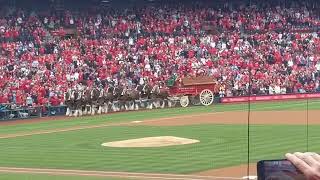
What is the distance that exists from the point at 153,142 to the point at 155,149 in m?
1.55

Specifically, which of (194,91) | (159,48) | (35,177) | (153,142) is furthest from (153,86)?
(35,177)

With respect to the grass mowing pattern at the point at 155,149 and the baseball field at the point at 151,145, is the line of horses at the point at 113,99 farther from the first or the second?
the grass mowing pattern at the point at 155,149

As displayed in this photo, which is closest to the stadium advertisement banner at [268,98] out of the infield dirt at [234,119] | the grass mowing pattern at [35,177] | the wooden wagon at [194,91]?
the wooden wagon at [194,91]

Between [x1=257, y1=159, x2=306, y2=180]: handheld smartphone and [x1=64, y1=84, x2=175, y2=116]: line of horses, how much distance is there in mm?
30577

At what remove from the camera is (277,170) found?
10.2 ft

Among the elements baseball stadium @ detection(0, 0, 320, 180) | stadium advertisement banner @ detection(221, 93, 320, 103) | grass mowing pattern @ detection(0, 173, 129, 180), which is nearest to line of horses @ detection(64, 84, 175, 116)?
baseball stadium @ detection(0, 0, 320, 180)

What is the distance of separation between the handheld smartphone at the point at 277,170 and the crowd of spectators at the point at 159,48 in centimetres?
3227

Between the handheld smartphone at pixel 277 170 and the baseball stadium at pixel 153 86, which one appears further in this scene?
the baseball stadium at pixel 153 86

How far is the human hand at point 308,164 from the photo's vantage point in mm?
2334

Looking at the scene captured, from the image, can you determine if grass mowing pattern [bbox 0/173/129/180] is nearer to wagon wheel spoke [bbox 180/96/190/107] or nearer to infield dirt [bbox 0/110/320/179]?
infield dirt [bbox 0/110/320/179]

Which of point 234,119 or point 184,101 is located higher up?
point 184,101

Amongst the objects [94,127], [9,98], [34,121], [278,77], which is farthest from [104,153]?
[278,77]

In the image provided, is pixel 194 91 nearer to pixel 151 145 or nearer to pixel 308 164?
pixel 151 145

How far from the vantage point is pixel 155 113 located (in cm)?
3384
